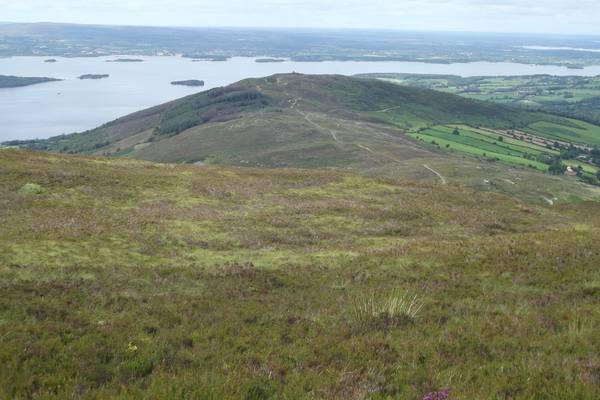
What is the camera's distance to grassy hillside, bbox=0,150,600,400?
945 centimetres

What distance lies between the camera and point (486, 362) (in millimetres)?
10523

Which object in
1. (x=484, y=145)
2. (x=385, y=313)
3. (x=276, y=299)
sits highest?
(x=385, y=313)

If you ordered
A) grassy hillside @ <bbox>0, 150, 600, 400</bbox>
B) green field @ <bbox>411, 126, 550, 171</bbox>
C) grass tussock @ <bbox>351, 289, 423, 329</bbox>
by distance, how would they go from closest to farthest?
grassy hillside @ <bbox>0, 150, 600, 400</bbox>
grass tussock @ <bbox>351, 289, 423, 329</bbox>
green field @ <bbox>411, 126, 550, 171</bbox>

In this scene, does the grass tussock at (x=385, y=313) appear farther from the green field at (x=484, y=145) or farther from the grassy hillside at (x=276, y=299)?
the green field at (x=484, y=145)

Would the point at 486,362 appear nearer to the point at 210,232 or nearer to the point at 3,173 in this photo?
the point at 210,232

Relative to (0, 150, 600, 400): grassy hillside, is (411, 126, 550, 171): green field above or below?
below

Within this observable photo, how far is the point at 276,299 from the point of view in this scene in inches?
637

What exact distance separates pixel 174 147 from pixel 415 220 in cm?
13446

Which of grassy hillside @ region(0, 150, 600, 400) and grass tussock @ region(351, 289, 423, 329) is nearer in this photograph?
grassy hillside @ region(0, 150, 600, 400)

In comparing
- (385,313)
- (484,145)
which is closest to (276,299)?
(385,313)

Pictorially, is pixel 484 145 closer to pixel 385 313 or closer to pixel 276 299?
pixel 276 299

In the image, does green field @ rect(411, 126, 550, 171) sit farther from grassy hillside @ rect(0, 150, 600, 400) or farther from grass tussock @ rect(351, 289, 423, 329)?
grass tussock @ rect(351, 289, 423, 329)

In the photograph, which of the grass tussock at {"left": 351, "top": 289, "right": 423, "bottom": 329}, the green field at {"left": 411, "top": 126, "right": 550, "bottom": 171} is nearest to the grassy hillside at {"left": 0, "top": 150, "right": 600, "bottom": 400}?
the grass tussock at {"left": 351, "top": 289, "right": 423, "bottom": 329}

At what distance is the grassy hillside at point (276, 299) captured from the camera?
945 cm
